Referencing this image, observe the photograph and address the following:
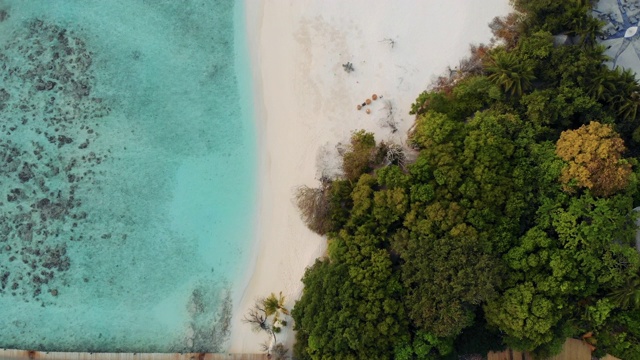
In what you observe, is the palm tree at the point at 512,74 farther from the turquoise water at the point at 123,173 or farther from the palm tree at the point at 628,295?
the turquoise water at the point at 123,173

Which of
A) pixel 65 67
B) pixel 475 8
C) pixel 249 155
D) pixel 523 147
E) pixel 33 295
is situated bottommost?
pixel 33 295

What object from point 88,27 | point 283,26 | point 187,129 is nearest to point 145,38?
point 88,27

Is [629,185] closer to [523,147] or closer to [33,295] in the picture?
[523,147]

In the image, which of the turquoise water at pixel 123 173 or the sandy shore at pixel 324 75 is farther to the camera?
the sandy shore at pixel 324 75

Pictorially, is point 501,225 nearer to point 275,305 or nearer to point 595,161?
point 595,161

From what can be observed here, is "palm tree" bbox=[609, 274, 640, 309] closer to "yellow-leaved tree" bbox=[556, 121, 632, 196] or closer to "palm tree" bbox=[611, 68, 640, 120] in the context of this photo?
"yellow-leaved tree" bbox=[556, 121, 632, 196]

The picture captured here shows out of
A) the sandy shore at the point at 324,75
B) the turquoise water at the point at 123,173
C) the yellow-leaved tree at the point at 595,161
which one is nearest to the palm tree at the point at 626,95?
the yellow-leaved tree at the point at 595,161
